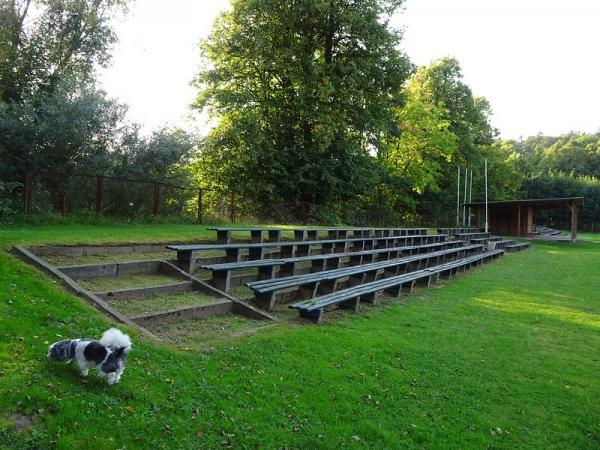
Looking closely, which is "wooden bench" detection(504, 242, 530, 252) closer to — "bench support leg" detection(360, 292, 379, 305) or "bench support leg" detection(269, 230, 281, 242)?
"bench support leg" detection(269, 230, 281, 242)

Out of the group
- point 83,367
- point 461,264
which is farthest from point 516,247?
point 83,367

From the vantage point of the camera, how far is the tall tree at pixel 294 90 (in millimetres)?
20438

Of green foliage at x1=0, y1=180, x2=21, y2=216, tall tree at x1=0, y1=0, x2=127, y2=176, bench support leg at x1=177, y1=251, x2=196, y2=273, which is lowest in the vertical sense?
bench support leg at x1=177, y1=251, x2=196, y2=273

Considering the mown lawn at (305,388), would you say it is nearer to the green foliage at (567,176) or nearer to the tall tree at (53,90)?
the tall tree at (53,90)

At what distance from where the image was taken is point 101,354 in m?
3.48

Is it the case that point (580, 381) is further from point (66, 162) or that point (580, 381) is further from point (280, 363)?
point (66, 162)

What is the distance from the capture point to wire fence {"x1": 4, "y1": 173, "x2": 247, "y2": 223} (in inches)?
434

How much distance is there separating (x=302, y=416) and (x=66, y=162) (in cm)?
1100

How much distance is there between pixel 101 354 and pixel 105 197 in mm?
9948

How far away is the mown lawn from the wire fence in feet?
14.6

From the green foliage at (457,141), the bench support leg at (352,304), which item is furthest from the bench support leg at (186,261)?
the green foliage at (457,141)

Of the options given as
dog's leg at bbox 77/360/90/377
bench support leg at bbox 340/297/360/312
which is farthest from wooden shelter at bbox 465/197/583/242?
dog's leg at bbox 77/360/90/377

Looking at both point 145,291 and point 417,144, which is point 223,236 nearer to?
point 145,291

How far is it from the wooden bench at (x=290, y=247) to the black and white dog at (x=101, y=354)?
362 cm
